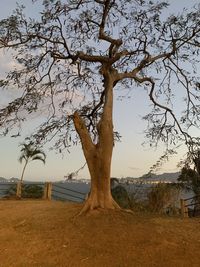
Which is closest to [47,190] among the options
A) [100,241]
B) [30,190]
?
[30,190]

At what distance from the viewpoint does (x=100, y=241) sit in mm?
10531

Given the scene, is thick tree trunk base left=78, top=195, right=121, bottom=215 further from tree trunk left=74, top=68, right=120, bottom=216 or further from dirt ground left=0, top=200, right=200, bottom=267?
dirt ground left=0, top=200, right=200, bottom=267

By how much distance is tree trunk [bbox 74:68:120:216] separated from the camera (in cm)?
1329

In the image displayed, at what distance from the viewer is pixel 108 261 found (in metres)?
9.38

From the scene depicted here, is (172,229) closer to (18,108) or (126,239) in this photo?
(126,239)

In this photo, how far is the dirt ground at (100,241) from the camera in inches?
373

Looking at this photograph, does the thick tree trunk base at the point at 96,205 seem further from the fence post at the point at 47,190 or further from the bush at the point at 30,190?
the bush at the point at 30,190

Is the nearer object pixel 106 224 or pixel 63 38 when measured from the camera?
pixel 106 224

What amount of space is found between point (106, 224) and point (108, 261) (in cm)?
231

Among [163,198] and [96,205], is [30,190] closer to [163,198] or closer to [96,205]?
[163,198]

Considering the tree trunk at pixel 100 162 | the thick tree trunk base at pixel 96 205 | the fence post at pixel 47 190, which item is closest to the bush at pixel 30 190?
the fence post at pixel 47 190

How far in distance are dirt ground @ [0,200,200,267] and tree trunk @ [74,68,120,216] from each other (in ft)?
2.05

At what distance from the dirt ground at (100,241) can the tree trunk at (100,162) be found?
0.63 meters

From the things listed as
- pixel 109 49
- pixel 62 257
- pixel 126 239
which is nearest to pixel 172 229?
pixel 126 239
